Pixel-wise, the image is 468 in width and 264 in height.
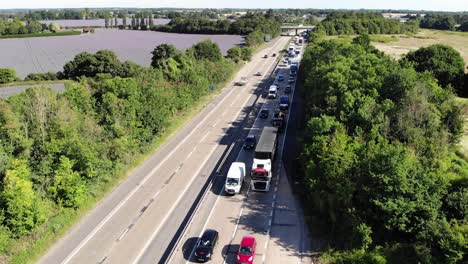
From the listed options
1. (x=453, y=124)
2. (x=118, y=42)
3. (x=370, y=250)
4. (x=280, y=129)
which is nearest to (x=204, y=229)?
(x=370, y=250)

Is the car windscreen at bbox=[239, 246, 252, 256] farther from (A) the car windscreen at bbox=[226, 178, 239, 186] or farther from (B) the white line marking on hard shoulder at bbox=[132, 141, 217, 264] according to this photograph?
(A) the car windscreen at bbox=[226, 178, 239, 186]

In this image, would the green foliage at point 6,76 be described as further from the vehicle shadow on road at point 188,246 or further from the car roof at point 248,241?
the car roof at point 248,241

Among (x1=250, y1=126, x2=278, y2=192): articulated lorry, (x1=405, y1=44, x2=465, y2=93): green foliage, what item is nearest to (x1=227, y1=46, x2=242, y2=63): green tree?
(x1=405, y1=44, x2=465, y2=93): green foliage

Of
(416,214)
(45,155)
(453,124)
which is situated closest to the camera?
(416,214)

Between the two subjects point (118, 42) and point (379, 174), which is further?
point (118, 42)

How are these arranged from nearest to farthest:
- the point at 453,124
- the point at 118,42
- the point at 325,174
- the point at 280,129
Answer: the point at 325,174, the point at 453,124, the point at 280,129, the point at 118,42

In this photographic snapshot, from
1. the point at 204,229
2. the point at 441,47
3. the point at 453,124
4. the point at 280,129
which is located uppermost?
the point at 441,47

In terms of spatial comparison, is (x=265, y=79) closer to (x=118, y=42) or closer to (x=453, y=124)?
(x=453, y=124)
